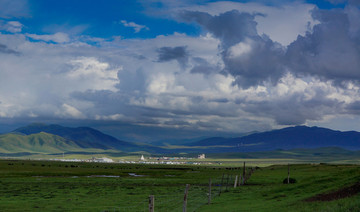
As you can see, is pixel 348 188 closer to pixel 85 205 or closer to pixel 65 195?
pixel 85 205

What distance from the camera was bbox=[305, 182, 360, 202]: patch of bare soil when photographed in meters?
35.5

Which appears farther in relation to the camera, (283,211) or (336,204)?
(283,211)

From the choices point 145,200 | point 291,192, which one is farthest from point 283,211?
point 145,200

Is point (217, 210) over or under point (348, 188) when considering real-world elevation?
under

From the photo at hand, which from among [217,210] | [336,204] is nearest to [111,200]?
[217,210]

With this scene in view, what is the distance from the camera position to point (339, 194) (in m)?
37.2

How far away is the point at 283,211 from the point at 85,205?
24136mm

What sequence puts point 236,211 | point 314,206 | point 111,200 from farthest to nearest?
point 111,200, point 236,211, point 314,206

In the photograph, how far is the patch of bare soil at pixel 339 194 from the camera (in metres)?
35.5

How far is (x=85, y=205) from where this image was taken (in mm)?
46844

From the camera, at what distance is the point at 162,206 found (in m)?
45.7

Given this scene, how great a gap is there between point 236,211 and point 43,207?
21791 mm

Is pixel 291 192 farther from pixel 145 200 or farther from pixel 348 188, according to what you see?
pixel 145 200

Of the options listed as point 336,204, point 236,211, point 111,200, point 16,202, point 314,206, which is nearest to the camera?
point 336,204
